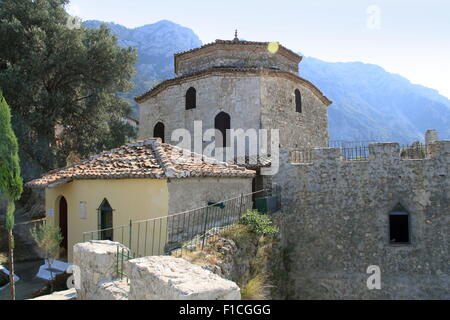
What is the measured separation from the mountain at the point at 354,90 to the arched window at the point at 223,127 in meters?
63.2

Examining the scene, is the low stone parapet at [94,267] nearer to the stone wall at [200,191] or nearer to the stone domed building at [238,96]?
the stone wall at [200,191]

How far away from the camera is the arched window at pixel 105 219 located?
1012 cm

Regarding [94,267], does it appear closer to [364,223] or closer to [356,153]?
[364,223]

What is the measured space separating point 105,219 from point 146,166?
2075mm

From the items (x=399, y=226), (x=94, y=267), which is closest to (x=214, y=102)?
(x=399, y=226)

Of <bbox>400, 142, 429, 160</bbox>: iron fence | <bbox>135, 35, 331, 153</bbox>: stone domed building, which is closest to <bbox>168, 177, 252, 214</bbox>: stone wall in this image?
<bbox>135, 35, 331, 153</bbox>: stone domed building

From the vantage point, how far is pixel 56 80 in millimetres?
19516

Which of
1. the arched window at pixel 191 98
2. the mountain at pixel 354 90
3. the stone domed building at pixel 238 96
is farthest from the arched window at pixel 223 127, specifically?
the mountain at pixel 354 90

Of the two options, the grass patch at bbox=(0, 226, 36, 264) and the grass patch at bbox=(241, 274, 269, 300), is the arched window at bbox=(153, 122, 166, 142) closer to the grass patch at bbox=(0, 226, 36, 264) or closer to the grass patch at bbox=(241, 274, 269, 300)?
the grass patch at bbox=(0, 226, 36, 264)

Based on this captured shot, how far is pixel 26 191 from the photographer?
63.5 ft

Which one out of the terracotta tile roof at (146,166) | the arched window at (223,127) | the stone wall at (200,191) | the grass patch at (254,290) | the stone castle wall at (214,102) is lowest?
the grass patch at (254,290)

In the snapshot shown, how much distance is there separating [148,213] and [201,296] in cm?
544

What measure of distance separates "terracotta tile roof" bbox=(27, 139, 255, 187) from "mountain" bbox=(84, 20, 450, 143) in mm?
69188
